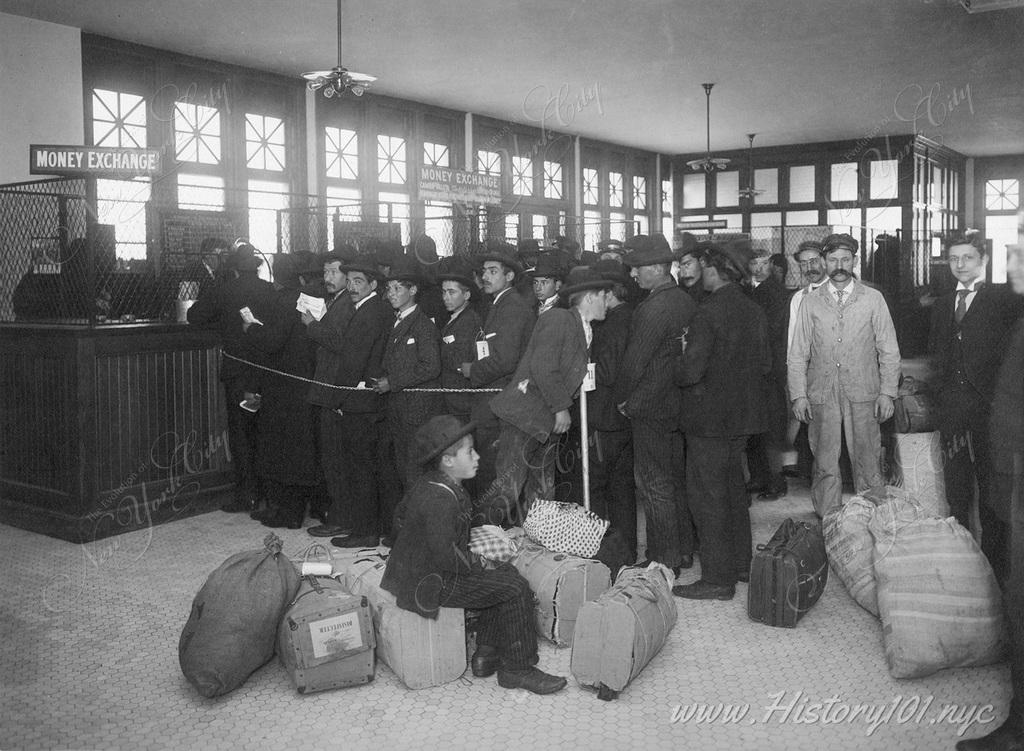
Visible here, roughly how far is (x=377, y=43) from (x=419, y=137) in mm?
3040

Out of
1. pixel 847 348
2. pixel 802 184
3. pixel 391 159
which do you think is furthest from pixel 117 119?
pixel 802 184

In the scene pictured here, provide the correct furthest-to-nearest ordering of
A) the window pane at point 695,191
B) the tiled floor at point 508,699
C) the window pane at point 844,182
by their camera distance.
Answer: the window pane at point 695,191 → the window pane at point 844,182 → the tiled floor at point 508,699

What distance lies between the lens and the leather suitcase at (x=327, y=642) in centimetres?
354

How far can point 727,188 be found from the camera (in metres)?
18.3

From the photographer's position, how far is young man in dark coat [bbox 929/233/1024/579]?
13.9 ft

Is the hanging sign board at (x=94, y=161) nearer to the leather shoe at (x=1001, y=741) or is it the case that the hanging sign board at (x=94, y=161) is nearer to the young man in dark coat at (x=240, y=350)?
the young man in dark coat at (x=240, y=350)

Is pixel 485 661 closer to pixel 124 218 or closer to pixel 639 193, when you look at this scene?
pixel 124 218

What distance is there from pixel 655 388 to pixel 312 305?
235 cm

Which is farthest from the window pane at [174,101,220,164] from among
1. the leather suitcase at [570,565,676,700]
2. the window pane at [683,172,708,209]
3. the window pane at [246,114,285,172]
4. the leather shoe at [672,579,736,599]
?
the window pane at [683,172,708,209]

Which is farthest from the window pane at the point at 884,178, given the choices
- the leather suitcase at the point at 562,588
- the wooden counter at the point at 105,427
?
the leather suitcase at the point at 562,588

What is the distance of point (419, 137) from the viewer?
12.6 metres

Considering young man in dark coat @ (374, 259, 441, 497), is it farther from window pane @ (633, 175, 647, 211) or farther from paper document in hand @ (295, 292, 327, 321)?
window pane @ (633, 175, 647, 211)

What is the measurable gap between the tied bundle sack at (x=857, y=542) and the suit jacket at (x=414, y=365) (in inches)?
85.8

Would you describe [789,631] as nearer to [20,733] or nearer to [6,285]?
[20,733]
